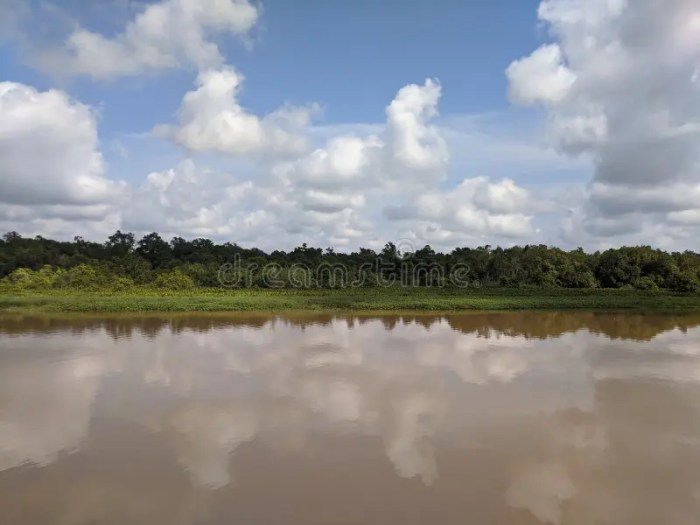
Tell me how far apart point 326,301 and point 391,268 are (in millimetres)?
25057

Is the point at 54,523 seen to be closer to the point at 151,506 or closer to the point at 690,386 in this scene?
the point at 151,506

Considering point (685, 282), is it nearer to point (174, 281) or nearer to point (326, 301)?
point (326, 301)

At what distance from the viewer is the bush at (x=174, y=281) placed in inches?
1503

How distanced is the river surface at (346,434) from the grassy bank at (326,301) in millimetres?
11297

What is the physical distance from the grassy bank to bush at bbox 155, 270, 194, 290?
2.25 metres

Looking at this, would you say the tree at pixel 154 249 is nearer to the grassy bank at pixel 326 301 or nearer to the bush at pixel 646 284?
the grassy bank at pixel 326 301

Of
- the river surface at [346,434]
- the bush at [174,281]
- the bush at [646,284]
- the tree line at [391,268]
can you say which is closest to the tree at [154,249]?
the tree line at [391,268]

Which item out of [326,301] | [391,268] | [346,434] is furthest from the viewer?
[391,268]

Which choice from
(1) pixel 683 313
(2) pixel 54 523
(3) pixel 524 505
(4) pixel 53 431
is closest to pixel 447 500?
(3) pixel 524 505

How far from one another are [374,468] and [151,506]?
9.82 ft

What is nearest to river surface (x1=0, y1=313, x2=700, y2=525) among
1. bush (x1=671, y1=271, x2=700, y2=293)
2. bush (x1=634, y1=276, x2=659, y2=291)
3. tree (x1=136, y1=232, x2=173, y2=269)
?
bush (x1=634, y1=276, x2=659, y2=291)

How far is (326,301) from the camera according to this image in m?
32.5

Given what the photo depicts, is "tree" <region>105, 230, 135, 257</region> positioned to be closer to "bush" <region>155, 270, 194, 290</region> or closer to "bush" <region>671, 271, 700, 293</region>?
"bush" <region>155, 270, 194, 290</region>

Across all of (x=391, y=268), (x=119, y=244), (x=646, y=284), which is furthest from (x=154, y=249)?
(x=646, y=284)
